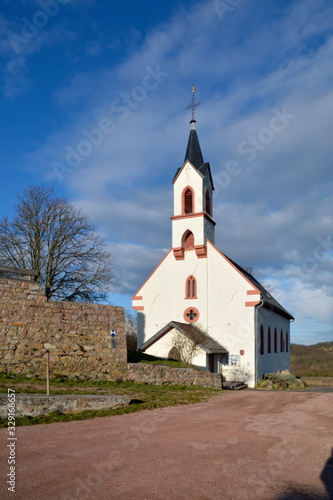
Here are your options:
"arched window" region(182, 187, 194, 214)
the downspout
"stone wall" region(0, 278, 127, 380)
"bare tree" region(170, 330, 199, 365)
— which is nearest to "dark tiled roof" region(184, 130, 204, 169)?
"arched window" region(182, 187, 194, 214)

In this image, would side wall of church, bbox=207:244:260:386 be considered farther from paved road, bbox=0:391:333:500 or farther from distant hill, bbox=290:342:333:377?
distant hill, bbox=290:342:333:377

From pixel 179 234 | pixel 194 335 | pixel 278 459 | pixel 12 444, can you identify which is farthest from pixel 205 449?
pixel 179 234

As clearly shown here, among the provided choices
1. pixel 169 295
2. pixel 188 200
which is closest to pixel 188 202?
pixel 188 200

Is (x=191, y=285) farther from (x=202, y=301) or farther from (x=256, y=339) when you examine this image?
(x=256, y=339)

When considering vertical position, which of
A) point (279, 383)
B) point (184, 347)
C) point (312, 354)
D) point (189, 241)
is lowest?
point (312, 354)

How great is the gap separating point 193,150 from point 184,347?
52.0 feet

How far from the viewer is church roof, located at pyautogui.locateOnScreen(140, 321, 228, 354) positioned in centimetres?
2532

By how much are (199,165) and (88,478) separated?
92.9 feet

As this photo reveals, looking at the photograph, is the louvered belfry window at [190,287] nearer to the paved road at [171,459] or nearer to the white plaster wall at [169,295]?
the white plaster wall at [169,295]

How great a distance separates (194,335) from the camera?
25859mm

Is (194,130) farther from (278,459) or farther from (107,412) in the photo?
(278,459)

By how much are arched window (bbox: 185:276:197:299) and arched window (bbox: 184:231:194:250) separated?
2327 millimetres

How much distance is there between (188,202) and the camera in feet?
103

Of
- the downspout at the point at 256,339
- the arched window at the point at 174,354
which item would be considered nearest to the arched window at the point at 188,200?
the downspout at the point at 256,339
